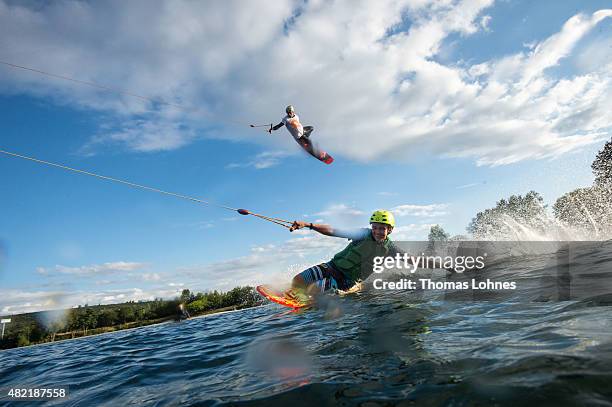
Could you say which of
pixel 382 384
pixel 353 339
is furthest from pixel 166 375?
pixel 382 384

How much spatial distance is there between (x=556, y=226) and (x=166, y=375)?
1305 inches

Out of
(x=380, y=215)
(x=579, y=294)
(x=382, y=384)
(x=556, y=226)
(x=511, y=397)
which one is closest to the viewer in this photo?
(x=511, y=397)

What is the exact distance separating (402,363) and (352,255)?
6755 millimetres

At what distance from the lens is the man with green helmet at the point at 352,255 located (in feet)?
34.2

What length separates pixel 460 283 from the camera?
12.1 meters

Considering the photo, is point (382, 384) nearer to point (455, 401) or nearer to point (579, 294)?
point (455, 401)

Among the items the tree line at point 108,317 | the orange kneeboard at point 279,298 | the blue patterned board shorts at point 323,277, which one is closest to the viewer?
the blue patterned board shorts at point 323,277

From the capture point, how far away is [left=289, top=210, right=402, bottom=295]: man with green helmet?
1042cm

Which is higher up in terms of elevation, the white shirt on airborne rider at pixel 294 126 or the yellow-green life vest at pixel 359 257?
the white shirt on airborne rider at pixel 294 126

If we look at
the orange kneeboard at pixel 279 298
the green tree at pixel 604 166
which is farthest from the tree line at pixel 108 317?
the green tree at pixel 604 166

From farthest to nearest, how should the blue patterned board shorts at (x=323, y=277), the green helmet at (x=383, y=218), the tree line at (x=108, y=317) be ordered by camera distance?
the tree line at (x=108, y=317), the blue patterned board shorts at (x=323, y=277), the green helmet at (x=383, y=218)

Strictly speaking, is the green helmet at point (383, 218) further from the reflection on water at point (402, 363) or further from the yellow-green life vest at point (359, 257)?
the reflection on water at point (402, 363)

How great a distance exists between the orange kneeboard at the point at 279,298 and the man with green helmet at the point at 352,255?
2.53 feet

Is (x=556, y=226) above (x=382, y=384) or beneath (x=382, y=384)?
above
